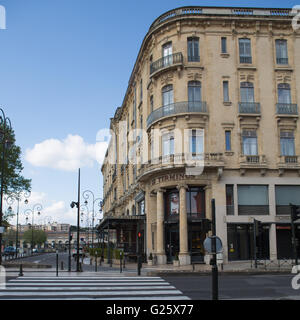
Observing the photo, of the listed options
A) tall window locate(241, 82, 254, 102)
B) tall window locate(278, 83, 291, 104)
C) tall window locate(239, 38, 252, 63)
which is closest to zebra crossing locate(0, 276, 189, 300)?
tall window locate(241, 82, 254, 102)

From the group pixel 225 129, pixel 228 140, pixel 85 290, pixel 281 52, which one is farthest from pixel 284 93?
pixel 85 290

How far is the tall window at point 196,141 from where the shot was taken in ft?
103

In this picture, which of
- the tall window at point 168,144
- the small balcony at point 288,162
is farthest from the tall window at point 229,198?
the tall window at point 168,144

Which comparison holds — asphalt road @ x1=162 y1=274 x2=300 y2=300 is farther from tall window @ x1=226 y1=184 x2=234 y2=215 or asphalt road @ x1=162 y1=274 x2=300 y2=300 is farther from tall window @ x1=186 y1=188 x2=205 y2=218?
tall window @ x1=186 y1=188 x2=205 y2=218

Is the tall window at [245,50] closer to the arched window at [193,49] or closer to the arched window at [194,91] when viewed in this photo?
the arched window at [193,49]

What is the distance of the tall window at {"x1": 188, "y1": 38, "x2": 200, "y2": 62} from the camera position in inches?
1298

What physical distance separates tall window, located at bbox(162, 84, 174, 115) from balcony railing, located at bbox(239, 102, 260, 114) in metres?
5.29

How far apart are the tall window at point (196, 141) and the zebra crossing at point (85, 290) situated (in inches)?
Result: 566

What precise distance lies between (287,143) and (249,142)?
117 inches

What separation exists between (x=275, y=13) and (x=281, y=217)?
16.1 metres

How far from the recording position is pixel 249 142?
31.8m

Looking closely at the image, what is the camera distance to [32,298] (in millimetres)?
13922

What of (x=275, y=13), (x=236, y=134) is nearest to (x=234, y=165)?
(x=236, y=134)

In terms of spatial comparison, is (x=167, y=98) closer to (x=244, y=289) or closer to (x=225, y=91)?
(x=225, y=91)
